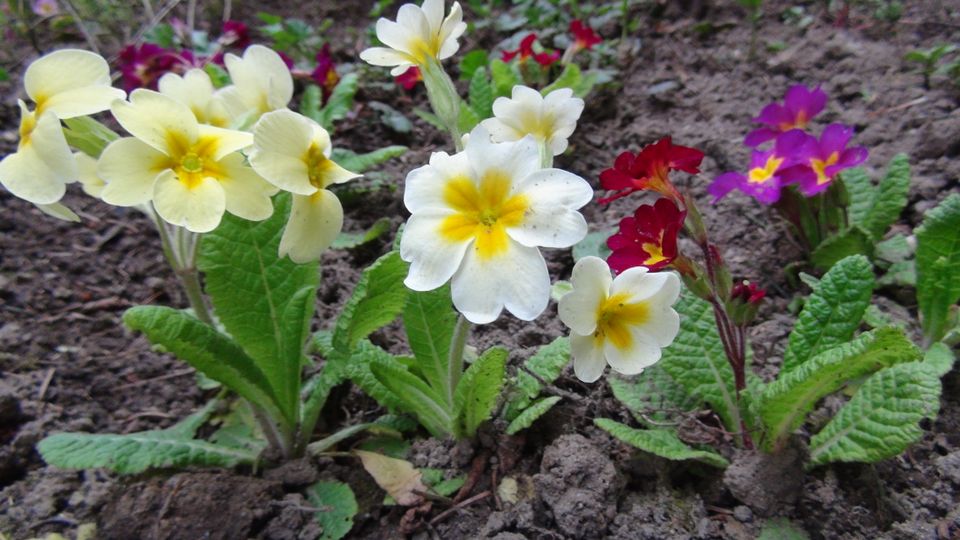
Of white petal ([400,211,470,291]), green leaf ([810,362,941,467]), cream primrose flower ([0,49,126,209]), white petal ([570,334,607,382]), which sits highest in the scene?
cream primrose flower ([0,49,126,209])

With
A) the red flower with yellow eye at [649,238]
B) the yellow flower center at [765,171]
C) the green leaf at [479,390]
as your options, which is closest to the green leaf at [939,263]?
the yellow flower center at [765,171]

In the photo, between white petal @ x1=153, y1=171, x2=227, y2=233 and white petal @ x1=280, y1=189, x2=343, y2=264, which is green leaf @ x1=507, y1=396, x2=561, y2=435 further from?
white petal @ x1=153, y1=171, x2=227, y2=233

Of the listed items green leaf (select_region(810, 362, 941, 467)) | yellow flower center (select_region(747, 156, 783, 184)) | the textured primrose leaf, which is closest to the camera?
green leaf (select_region(810, 362, 941, 467))

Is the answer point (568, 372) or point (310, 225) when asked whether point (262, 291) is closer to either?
point (310, 225)

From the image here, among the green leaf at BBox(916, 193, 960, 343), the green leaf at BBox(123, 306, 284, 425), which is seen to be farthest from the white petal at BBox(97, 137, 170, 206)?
the green leaf at BBox(916, 193, 960, 343)

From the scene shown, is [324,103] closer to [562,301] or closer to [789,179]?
[789,179]

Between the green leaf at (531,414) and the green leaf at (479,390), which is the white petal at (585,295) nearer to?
the green leaf at (479,390)

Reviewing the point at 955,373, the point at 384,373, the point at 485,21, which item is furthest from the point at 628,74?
the point at 384,373
